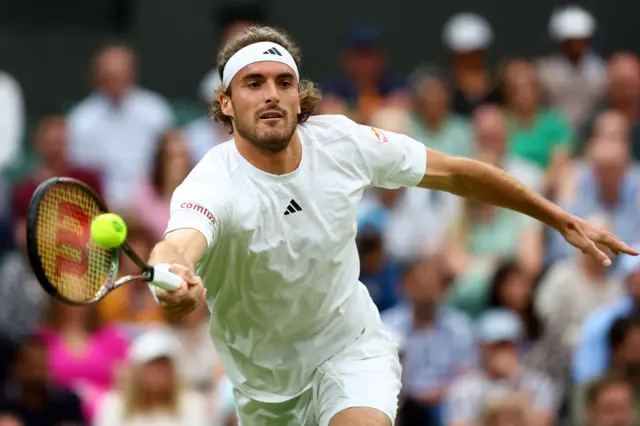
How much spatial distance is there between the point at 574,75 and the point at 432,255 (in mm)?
2686

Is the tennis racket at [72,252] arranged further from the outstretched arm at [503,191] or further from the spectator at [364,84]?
the spectator at [364,84]

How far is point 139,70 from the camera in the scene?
1376cm

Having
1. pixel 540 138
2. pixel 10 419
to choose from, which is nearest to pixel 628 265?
pixel 540 138

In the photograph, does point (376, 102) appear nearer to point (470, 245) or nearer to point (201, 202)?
point (470, 245)

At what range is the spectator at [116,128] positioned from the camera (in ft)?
38.7

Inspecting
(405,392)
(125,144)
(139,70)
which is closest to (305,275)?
(405,392)

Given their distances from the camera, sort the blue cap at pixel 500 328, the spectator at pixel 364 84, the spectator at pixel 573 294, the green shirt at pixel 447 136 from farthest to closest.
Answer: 1. the spectator at pixel 364 84
2. the green shirt at pixel 447 136
3. the spectator at pixel 573 294
4. the blue cap at pixel 500 328

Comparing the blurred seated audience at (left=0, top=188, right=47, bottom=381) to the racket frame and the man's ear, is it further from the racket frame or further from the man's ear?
the racket frame

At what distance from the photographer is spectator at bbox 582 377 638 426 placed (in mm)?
8891

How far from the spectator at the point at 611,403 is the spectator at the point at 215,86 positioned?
375cm

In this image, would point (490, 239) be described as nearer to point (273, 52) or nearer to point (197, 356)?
point (197, 356)

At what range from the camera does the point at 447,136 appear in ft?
38.1

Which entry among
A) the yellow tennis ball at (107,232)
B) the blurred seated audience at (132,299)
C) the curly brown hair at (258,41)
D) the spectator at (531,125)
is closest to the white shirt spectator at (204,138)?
the blurred seated audience at (132,299)

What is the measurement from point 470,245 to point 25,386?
349 centimetres
